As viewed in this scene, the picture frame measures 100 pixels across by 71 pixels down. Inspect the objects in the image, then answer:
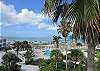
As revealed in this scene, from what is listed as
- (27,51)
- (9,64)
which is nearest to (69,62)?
(9,64)

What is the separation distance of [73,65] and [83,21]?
121ft

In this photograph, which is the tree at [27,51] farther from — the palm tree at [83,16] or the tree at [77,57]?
the palm tree at [83,16]

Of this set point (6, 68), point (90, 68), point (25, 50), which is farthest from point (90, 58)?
point (25, 50)

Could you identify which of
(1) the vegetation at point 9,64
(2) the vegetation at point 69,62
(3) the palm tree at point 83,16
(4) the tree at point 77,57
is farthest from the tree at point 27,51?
(3) the palm tree at point 83,16

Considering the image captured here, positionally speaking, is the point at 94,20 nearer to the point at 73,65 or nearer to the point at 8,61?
the point at 8,61

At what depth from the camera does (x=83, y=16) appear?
5.55 meters

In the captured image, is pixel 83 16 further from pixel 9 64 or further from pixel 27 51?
pixel 27 51

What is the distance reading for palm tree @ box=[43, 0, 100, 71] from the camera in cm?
545

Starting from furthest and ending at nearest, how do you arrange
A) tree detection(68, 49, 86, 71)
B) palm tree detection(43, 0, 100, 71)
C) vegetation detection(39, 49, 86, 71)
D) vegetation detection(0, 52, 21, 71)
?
tree detection(68, 49, 86, 71) → vegetation detection(39, 49, 86, 71) → vegetation detection(0, 52, 21, 71) → palm tree detection(43, 0, 100, 71)

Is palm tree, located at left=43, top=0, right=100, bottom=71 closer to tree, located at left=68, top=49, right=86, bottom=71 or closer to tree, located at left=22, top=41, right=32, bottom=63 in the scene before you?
tree, located at left=68, top=49, right=86, bottom=71

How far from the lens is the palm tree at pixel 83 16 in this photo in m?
5.45

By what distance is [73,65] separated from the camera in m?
41.8

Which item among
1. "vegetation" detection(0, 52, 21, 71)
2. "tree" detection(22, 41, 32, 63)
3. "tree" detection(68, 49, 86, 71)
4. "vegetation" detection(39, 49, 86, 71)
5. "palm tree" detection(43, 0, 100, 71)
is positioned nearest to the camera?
"palm tree" detection(43, 0, 100, 71)

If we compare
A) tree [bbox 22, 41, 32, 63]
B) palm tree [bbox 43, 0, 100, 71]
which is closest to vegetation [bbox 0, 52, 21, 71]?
tree [bbox 22, 41, 32, 63]
